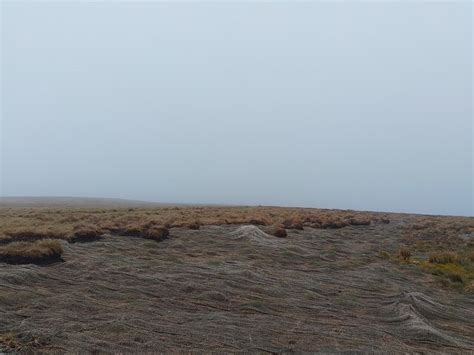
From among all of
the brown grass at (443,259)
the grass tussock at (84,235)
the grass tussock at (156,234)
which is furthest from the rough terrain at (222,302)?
the brown grass at (443,259)

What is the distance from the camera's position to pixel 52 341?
900 centimetres

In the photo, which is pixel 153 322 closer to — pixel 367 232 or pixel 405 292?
pixel 405 292

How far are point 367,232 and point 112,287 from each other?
2576cm

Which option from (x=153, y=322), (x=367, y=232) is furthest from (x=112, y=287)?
(x=367, y=232)

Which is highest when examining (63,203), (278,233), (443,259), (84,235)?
(278,233)

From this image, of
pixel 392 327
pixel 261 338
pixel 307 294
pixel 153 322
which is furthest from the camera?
pixel 307 294

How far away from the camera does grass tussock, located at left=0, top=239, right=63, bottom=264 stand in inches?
622

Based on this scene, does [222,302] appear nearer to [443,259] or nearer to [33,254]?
[33,254]

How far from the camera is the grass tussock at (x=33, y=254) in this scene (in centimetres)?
1580

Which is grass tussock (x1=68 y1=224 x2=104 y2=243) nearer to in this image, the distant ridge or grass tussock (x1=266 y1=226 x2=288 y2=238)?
grass tussock (x1=266 y1=226 x2=288 y2=238)

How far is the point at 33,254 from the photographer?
1596 cm

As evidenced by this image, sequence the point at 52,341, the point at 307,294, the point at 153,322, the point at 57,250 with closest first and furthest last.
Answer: the point at 52,341 → the point at 153,322 → the point at 307,294 → the point at 57,250

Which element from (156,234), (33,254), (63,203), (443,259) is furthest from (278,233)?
(63,203)

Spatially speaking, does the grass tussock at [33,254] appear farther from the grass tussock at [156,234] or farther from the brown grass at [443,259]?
the brown grass at [443,259]
